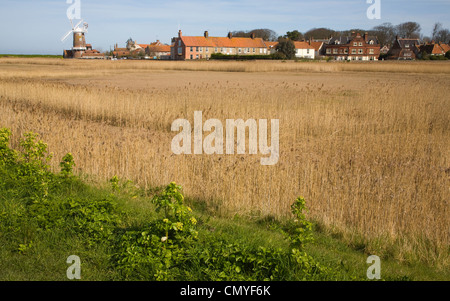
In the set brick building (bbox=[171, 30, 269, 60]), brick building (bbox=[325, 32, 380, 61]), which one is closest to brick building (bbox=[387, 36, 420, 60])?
brick building (bbox=[325, 32, 380, 61])

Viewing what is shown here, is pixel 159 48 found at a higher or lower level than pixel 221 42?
higher

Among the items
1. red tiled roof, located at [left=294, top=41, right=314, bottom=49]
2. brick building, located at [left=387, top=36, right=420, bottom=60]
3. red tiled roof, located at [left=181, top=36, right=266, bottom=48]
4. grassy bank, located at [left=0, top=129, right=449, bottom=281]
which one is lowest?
grassy bank, located at [left=0, top=129, right=449, bottom=281]

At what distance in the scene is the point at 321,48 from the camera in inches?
4481

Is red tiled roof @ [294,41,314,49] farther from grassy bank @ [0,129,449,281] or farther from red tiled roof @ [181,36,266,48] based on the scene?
grassy bank @ [0,129,449,281]

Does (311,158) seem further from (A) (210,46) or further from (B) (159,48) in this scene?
(B) (159,48)

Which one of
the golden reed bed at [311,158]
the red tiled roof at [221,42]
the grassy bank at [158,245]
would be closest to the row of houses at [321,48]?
the red tiled roof at [221,42]

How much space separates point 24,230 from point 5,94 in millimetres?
18555

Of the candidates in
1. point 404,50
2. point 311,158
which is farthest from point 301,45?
point 311,158

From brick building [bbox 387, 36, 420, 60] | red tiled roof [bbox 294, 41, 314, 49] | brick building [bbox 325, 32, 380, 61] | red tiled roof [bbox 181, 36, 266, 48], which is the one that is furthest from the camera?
red tiled roof [bbox 181, 36, 266, 48]

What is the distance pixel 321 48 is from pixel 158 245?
115879 mm

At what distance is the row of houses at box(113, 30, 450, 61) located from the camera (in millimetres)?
90625

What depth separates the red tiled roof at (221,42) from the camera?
111m

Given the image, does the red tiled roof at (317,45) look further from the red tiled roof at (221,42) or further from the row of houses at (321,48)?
the red tiled roof at (221,42)
